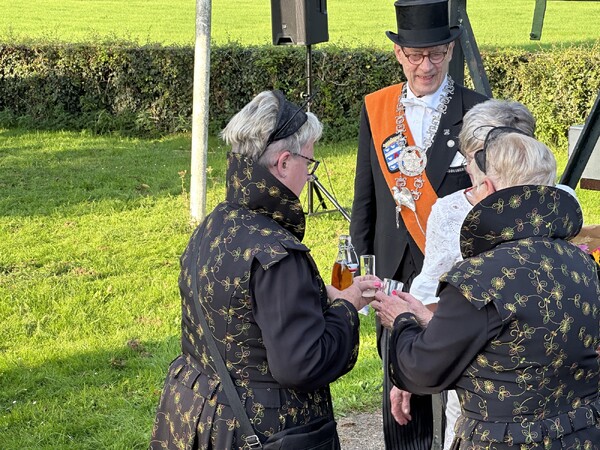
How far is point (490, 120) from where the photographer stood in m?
3.16

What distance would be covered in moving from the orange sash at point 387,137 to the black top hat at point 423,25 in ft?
0.91

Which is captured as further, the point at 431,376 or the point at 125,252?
the point at 125,252

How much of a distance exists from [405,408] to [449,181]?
0.98 meters

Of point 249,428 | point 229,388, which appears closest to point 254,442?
point 249,428

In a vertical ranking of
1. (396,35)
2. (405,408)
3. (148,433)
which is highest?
(396,35)

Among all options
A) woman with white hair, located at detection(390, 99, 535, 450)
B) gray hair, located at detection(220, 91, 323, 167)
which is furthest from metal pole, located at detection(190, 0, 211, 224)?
gray hair, located at detection(220, 91, 323, 167)

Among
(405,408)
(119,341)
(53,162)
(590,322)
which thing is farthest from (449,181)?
(53,162)

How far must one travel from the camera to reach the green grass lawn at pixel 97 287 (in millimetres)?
5426

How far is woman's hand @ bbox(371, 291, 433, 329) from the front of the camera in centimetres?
288

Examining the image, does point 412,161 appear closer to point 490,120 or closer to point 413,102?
point 413,102

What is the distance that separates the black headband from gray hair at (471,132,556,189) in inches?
22.2

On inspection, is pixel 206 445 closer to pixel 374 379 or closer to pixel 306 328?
pixel 306 328

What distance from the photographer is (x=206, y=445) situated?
2707 mm

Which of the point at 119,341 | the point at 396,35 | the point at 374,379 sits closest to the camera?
the point at 396,35
